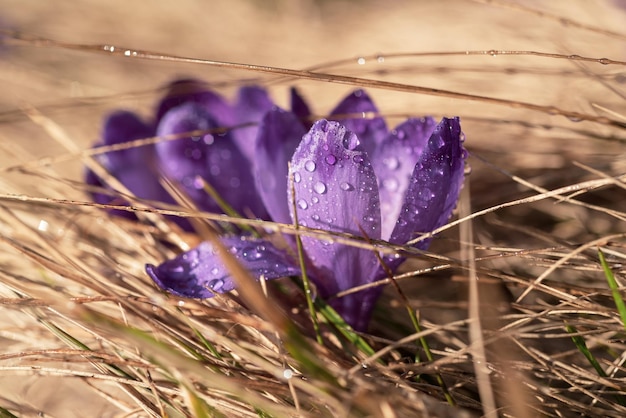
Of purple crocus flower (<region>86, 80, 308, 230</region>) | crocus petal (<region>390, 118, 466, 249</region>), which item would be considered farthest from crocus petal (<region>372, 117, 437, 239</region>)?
purple crocus flower (<region>86, 80, 308, 230</region>)

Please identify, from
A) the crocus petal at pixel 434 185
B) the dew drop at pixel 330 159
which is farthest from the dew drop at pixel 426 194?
the dew drop at pixel 330 159

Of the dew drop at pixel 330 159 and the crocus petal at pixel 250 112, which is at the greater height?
the crocus petal at pixel 250 112

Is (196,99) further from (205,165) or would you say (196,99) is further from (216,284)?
(216,284)

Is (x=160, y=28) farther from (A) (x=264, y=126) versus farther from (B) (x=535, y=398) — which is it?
(B) (x=535, y=398)

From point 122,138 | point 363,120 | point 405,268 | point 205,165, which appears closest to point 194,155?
point 205,165

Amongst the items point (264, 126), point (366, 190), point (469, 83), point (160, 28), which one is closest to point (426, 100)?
point (469, 83)

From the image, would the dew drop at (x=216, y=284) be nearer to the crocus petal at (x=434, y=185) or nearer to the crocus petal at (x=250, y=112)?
the crocus petal at (x=434, y=185)

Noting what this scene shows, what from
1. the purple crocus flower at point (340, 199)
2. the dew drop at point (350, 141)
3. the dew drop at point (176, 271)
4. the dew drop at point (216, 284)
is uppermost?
the dew drop at point (350, 141)

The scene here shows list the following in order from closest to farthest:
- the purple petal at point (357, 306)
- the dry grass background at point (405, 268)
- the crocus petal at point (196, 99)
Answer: the dry grass background at point (405, 268) < the purple petal at point (357, 306) < the crocus petal at point (196, 99)
